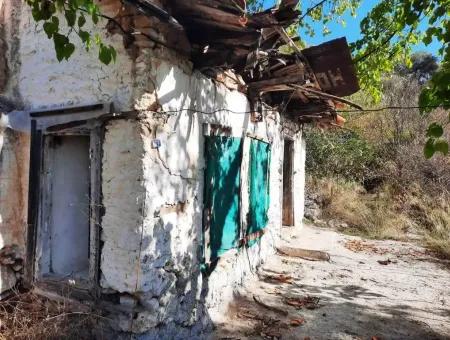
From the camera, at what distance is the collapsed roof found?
3.10 meters

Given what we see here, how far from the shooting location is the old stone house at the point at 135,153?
10.5 ft

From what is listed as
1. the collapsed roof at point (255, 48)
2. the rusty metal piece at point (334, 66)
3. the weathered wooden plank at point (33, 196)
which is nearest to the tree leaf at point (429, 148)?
the collapsed roof at point (255, 48)

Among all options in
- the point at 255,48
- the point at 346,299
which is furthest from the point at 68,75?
the point at 346,299

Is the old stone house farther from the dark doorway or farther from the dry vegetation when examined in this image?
the dry vegetation

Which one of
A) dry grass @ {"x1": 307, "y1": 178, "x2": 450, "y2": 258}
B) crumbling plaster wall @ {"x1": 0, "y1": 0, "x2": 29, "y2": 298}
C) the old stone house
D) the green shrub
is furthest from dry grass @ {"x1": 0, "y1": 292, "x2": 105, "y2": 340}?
the green shrub

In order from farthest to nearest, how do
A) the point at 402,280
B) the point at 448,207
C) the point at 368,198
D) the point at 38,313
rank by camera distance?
the point at 368,198, the point at 448,207, the point at 402,280, the point at 38,313

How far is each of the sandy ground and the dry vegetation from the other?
2304 millimetres

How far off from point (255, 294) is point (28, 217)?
310 centimetres

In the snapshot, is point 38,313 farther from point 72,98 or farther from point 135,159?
point 72,98

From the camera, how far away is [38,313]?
344cm

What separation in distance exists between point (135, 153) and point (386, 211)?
385 inches

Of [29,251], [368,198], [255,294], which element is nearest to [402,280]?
[255,294]

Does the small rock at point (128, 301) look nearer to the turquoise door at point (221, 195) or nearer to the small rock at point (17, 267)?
the turquoise door at point (221, 195)

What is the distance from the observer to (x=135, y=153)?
3182mm
